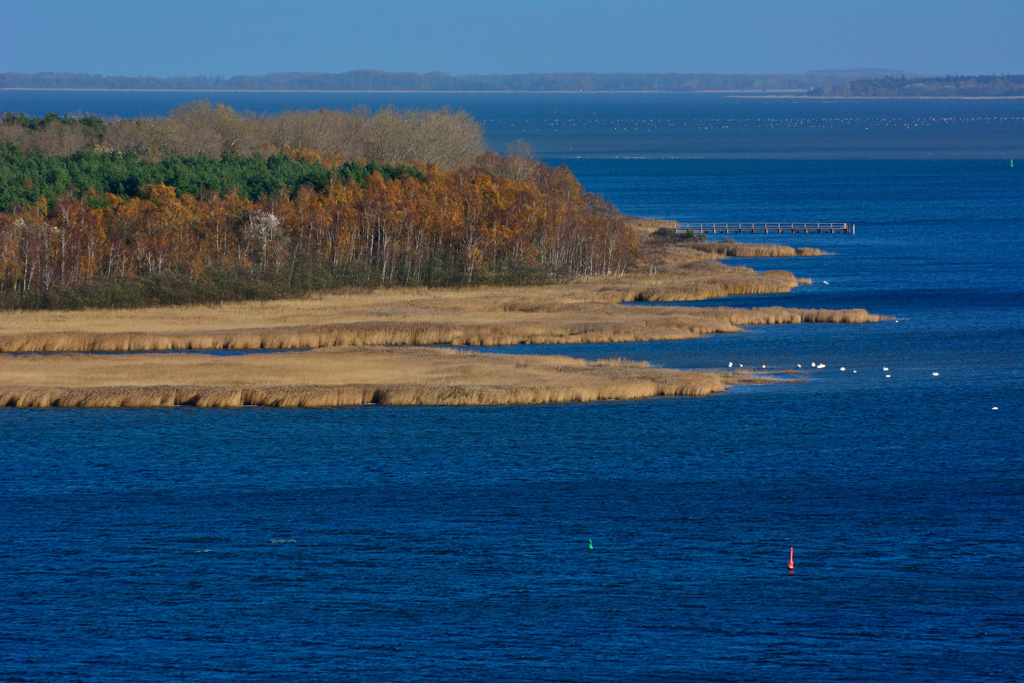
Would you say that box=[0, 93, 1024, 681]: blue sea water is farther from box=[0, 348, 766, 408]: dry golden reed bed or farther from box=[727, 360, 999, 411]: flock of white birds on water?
box=[0, 348, 766, 408]: dry golden reed bed

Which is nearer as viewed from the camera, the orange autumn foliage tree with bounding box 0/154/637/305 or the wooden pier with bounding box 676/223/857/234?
the orange autumn foliage tree with bounding box 0/154/637/305

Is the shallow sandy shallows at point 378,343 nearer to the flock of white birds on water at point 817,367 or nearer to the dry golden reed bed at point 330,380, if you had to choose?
the dry golden reed bed at point 330,380

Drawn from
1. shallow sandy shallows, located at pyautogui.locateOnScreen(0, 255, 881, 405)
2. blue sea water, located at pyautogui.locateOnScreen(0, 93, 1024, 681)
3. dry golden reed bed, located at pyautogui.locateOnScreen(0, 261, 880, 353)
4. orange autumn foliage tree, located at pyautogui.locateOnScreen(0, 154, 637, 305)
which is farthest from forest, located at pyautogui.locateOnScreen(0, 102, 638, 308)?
blue sea water, located at pyautogui.locateOnScreen(0, 93, 1024, 681)

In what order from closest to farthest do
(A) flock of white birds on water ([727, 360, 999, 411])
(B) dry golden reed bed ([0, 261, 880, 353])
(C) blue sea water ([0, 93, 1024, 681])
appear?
1. (C) blue sea water ([0, 93, 1024, 681])
2. (A) flock of white birds on water ([727, 360, 999, 411])
3. (B) dry golden reed bed ([0, 261, 880, 353])

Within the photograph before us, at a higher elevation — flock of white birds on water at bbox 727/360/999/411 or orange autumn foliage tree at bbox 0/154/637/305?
orange autumn foliage tree at bbox 0/154/637/305

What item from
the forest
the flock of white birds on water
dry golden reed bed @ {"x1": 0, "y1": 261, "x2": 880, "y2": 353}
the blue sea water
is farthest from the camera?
the forest

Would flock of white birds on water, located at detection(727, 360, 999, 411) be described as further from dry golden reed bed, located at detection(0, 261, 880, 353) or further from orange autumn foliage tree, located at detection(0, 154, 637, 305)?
orange autumn foliage tree, located at detection(0, 154, 637, 305)

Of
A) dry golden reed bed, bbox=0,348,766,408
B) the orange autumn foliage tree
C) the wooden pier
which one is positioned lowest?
the wooden pier

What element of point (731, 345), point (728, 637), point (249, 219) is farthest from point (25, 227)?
point (728, 637)
